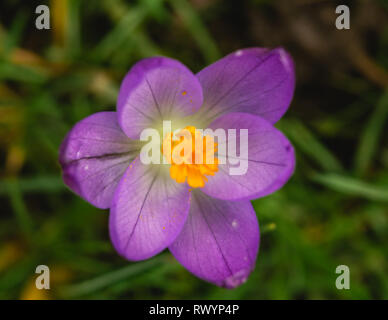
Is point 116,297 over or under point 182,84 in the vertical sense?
under

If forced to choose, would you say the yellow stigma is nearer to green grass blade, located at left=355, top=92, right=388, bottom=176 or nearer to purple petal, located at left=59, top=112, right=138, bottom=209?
purple petal, located at left=59, top=112, right=138, bottom=209

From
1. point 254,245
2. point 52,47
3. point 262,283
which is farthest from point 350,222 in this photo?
point 52,47

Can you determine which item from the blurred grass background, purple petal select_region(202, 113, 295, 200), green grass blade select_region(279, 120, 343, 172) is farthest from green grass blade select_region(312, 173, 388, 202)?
purple petal select_region(202, 113, 295, 200)

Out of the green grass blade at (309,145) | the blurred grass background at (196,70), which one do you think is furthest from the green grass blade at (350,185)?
the green grass blade at (309,145)

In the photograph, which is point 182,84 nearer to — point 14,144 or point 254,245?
point 254,245
